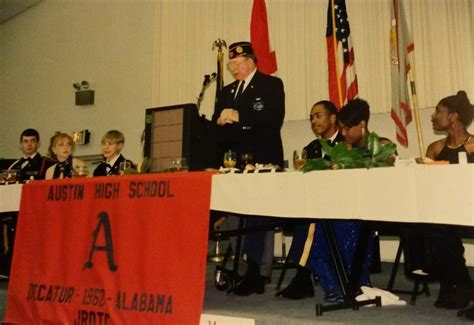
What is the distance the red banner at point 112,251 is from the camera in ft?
6.66

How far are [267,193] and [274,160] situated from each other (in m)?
0.94

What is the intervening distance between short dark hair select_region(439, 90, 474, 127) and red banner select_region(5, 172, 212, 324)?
4.79 ft

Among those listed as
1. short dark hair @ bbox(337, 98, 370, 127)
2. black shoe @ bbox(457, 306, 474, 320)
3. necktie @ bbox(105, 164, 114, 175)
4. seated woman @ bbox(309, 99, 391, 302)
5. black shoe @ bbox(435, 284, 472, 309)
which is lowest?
black shoe @ bbox(457, 306, 474, 320)

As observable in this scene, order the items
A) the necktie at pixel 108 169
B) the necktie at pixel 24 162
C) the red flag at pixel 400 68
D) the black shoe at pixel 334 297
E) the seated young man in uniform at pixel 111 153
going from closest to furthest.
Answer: the black shoe at pixel 334 297, the necktie at pixel 108 169, the seated young man in uniform at pixel 111 153, the necktie at pixel 24 162, the red flag at pixel 400 68

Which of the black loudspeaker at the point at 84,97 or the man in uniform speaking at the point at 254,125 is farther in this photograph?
the black loudspeaker at the point at 84,97

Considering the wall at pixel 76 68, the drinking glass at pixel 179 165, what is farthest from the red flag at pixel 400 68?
the wall at pixel 76 68

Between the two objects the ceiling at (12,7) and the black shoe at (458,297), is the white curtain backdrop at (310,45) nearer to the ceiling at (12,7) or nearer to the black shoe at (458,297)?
the black shoe at (458,297)

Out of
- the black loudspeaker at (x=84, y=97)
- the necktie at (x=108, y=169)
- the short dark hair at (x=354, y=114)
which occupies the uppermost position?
the black loudspeaker at (x=84, y=97)

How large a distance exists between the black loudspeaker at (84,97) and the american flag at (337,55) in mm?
3825

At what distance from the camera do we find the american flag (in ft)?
16.1

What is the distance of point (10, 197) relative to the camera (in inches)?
107

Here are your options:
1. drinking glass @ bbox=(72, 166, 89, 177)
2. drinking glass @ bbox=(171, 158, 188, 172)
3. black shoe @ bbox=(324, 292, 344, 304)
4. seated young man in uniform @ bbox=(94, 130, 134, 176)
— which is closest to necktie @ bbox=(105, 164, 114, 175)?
seated young man in uniform @ bbox=(94, 130, 134, 176)

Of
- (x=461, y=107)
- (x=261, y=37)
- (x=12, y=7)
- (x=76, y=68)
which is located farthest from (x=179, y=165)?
(x=12, y=7)

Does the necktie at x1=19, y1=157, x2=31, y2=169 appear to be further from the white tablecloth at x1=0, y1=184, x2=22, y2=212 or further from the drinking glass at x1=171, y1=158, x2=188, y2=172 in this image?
the drinking glass at x1=171, y1=158, x2=188, y2=172
